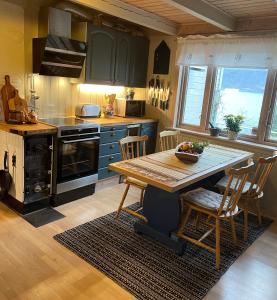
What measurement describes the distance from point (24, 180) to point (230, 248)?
7.09ft

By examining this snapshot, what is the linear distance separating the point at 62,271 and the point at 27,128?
1.42m

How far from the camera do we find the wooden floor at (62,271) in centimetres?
198

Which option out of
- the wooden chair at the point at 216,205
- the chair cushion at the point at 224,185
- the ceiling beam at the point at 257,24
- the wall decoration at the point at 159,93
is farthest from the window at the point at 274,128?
the wall decoration at the point at 159,93

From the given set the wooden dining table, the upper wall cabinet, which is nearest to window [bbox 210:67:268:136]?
the wooden dining table

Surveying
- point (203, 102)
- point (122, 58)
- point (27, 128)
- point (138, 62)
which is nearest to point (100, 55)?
point (122, 58)

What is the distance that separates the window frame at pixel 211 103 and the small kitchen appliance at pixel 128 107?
1.97ft

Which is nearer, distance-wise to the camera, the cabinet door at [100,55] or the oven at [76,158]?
the oven at [76,158]

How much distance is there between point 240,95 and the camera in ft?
12.4

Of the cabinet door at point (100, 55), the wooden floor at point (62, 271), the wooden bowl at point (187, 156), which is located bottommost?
the wooden floor at point (62, 271)

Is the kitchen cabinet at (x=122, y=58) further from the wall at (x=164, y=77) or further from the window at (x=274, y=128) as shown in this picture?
the window at (x=274, y=128)

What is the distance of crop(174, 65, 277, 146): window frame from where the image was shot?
3.47 metres

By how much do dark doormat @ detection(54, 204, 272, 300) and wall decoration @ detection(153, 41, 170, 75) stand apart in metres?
2.43

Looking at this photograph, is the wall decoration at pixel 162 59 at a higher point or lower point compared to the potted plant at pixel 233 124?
higher

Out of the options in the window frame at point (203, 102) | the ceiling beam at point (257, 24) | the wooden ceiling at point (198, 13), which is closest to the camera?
the wooden ceiling at point (198, 13)
